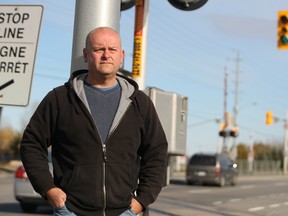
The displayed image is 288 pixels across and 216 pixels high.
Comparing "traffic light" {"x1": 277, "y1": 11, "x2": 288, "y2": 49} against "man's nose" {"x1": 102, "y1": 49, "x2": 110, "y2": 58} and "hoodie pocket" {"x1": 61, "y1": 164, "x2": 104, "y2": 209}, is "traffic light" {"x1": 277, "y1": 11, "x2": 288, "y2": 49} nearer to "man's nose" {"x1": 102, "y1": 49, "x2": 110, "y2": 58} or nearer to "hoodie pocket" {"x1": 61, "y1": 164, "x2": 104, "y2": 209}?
"man's nose" {"x1": 102, "y1": 49, "x2": 110, "y2": 58}

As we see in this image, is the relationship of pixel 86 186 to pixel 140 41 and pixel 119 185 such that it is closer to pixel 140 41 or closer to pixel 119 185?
pixel 119 185

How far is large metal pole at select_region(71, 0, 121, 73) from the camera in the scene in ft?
15.9

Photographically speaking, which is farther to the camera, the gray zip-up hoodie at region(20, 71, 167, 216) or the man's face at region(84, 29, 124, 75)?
the man's face at region(84, 29, 124, 75)

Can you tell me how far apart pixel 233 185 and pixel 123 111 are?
95.7ft

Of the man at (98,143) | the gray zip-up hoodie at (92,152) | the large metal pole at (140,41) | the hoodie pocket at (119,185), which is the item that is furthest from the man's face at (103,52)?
the large metal pole at (140,41)

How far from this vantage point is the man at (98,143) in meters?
3.25

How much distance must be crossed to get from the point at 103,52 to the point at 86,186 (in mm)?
733

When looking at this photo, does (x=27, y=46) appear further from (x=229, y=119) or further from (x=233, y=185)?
(x=229, y=119)


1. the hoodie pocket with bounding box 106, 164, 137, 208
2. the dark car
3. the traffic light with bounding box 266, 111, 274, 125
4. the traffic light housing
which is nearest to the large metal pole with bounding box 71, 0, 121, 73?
the hoodie pocket with bounding box 106, 164, 137, 208

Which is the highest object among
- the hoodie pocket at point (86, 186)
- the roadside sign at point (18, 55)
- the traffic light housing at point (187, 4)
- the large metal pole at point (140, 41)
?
the traffic light housing at point (187, 4)

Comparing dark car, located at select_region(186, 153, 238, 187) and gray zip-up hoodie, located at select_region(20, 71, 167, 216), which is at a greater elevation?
dark car, located at select_region(186, 153, 238, 187)

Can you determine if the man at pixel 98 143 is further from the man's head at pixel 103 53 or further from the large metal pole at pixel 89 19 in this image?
the large metal pole at pixel 89 19

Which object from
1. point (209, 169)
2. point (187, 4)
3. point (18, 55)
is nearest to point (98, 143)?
point (18, 55)

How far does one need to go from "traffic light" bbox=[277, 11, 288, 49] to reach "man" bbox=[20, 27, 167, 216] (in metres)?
13.3
